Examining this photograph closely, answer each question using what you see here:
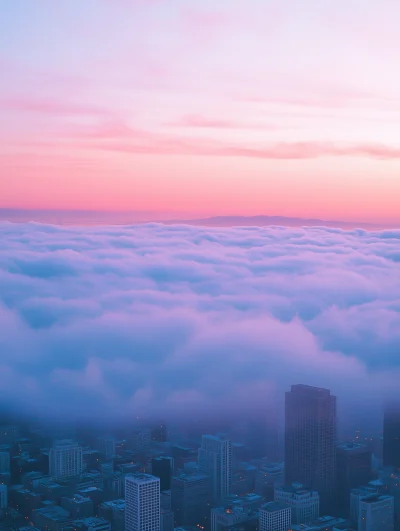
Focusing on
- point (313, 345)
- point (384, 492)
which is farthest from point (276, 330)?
point (384, 492)

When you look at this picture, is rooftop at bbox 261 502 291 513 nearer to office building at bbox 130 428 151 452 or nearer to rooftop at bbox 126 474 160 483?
rooftop at bbox 126 474 160 483

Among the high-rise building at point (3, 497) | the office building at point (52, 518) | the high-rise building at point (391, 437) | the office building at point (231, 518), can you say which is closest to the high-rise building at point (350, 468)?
the high-rise building at point (391, 437)

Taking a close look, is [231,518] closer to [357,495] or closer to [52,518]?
[357,495]

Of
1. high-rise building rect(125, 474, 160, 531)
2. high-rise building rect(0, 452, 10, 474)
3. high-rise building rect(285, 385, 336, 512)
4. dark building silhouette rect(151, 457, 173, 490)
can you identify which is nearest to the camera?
high-rise building rect(125, 474, 160, 531)

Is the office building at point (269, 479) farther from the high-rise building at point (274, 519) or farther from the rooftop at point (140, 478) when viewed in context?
the rooftop at point (140, 478)

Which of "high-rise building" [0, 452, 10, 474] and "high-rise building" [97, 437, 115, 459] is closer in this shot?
"high-rise building" [0, 452, 10, 474]

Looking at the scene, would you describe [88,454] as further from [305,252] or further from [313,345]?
[305,252]

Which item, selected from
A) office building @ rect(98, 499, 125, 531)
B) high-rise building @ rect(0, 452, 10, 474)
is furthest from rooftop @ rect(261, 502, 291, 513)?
high-rise building @ rect(0, 452, 10, 474)
